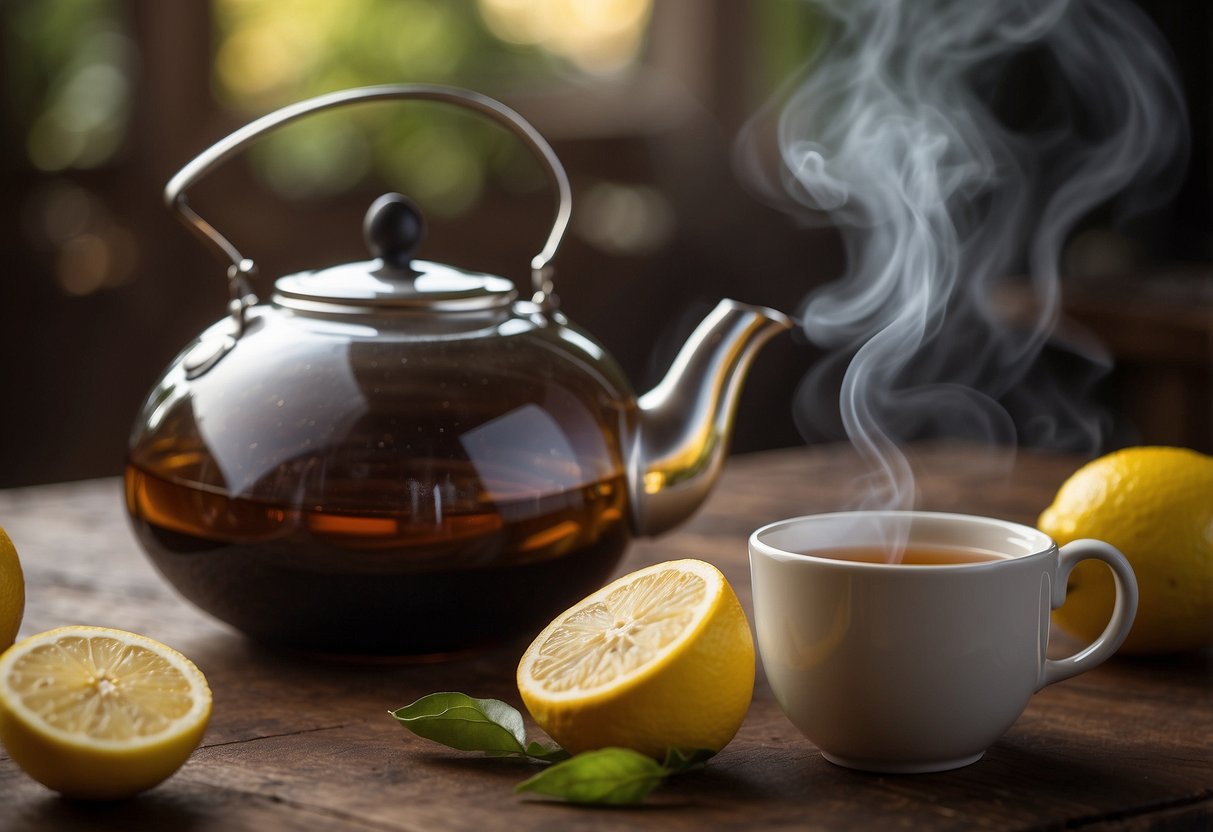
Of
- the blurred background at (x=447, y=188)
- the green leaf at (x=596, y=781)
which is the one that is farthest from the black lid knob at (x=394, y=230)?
the blurred background at (x=447, y=188)

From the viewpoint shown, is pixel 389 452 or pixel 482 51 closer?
pixel 389 452

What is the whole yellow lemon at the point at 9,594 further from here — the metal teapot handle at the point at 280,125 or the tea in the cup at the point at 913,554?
Answer: the tea in the cup at the point at 913,554

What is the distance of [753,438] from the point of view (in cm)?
372

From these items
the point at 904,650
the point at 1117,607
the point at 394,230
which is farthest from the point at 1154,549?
the point at 394,230

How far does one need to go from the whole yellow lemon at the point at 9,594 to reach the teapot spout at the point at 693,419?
1.31ft

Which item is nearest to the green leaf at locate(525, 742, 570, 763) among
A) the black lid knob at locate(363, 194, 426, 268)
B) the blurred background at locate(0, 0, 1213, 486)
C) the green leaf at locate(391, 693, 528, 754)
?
the green leaf at locate(391, 693, 528, 754)

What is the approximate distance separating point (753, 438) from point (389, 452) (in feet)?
9.43

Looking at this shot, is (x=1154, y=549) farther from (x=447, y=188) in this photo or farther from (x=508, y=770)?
(x=447, y=188)

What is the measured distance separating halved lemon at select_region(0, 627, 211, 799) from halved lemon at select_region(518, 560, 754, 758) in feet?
0.59

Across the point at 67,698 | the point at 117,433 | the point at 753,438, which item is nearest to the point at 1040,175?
the point at 753,438

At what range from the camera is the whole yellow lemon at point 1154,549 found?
0.94 m

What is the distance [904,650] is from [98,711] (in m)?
0.40

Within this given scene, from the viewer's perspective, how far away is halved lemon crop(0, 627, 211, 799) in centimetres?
67

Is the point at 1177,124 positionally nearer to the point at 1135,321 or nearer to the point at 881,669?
the point at 1135,321
